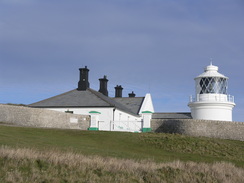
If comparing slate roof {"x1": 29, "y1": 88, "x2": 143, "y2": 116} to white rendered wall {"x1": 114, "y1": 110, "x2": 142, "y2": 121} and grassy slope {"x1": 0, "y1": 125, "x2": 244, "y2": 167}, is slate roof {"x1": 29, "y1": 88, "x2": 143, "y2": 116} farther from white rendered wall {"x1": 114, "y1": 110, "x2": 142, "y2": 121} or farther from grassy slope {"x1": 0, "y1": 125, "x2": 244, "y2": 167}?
grassy slope {"x1": 0, "y1": 125, "x2": 244, "y2": 167}

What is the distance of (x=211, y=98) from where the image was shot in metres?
32.8

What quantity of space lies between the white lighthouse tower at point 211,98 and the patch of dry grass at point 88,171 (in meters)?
19.3

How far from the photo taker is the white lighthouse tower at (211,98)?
32.4m

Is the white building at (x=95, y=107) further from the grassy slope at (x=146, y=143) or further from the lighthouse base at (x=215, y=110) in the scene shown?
the grassy slope at (x=146, y=143)

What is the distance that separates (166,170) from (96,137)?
1151 centimetres

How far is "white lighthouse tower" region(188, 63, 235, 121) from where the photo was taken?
32.4 m

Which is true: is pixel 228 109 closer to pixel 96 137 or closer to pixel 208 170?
pixel 96 137

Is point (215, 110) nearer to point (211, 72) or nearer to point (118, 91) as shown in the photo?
point (211, 72)

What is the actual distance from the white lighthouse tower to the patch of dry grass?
19.3 m

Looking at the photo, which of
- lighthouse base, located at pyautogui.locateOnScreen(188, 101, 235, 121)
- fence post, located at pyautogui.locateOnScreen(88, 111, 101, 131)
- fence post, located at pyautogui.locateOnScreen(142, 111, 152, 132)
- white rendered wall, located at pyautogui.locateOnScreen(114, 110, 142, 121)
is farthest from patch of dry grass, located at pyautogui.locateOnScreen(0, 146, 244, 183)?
white rendered wall, located at pyautogui.locateOnScreen(114, 110, 142, 121)

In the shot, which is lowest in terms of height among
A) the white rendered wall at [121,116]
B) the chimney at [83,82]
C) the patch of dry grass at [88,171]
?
the patch of dry grass at [88,171]

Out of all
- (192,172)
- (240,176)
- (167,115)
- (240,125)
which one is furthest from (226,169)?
(167,115)

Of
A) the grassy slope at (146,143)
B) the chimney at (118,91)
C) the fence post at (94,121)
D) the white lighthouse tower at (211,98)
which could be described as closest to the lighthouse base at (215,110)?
the white lighthouse tower at (211,98)

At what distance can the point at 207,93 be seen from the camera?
33219mm
